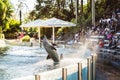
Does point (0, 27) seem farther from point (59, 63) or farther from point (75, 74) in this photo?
point (75, 74)

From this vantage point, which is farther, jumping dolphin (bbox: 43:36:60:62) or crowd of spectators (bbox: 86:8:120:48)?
crowd of spectators (bbox: 86:8:120:48)

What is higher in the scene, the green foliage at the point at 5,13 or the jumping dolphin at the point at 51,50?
the green foliage at the point at 5,13

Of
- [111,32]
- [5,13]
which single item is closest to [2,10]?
[5,13]

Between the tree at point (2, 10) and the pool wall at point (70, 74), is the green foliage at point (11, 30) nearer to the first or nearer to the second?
the tree at point (2, 10)

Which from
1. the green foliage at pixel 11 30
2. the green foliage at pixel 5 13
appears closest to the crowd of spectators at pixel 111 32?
the green foliage at pixel 5 13

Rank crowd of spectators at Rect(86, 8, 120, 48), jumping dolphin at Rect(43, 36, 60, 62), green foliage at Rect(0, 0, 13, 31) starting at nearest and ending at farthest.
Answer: jumping dolphin at Rect(43, 36, 60, 62) → crowd of spectators at Rect(86, 8, 120, 48) → green foliage at Rect(0, 0, 13, 31)

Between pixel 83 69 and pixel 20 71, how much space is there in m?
4.05

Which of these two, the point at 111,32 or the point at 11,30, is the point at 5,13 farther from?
the point at 111,32

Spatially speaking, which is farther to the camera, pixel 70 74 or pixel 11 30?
pixel 11 30

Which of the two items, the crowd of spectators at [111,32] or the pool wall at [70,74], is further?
the crowd of spectators at [111,32]

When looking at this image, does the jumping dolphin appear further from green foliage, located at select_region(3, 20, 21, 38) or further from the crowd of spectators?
green foliage, located at select_region(3, 20, 21, 38)

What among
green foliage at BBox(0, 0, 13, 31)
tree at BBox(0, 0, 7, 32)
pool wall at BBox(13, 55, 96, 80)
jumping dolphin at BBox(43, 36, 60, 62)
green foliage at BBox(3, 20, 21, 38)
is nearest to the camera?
pool wall at BBox(13, 55, 96, 80)

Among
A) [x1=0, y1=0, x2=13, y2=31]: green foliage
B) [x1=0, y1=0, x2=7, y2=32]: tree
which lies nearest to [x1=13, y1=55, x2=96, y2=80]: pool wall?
[x1=0, y1=0, x2=7, y2=32]: tree

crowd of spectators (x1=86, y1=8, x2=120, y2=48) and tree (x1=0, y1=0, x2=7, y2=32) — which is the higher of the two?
tree (x1=0, y1=0, x2=7, y2=32)
